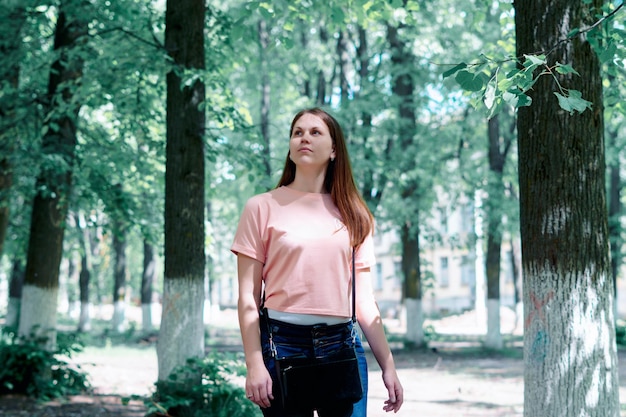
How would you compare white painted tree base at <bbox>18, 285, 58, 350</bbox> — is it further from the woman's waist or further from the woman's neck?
the woman's waist

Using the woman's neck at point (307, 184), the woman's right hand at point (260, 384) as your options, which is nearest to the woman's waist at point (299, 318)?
the woman's right hand at point (260, 384)

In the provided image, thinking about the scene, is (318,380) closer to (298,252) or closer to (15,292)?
(298,252)

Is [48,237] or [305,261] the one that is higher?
[48,237]

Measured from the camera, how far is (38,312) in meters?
12.1

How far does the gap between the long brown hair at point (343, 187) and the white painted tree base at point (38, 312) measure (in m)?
9.82

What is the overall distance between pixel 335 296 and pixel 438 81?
66.9ft

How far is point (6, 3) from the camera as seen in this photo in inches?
468

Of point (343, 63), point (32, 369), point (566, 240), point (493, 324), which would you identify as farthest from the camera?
point (343, 63)

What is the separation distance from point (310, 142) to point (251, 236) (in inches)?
18.4

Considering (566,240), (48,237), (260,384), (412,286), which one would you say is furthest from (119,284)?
(260,384)

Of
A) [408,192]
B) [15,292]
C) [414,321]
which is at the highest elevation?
[408,192]

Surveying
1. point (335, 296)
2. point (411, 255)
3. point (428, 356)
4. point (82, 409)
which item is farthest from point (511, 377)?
point (335, 296)

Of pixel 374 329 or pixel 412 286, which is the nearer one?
pixel 374 329

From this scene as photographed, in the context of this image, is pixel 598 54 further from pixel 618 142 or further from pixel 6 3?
pixel 618 142
